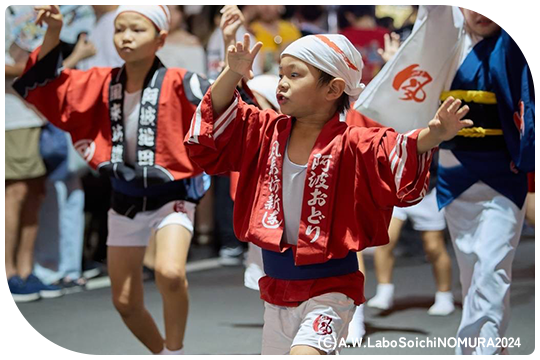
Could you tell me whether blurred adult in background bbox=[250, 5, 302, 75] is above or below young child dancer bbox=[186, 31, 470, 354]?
above

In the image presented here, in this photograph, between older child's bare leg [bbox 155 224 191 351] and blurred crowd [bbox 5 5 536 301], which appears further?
blurred crowd [bbox 5 5 536 301]

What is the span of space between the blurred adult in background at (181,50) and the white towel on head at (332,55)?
1228mm

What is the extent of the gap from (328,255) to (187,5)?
1.48m

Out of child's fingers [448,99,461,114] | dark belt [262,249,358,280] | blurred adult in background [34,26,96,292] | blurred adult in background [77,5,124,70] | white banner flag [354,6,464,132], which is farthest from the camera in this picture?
blurred adult in background [34,26,96,292]

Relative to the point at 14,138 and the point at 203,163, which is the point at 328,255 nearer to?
the point at 203,163

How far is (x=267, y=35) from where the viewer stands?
3.69 m

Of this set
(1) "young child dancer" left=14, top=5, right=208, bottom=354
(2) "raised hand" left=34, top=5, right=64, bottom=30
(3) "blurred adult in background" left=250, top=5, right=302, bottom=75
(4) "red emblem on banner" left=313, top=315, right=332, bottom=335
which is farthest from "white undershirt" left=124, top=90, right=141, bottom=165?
(4) "red emblem on banner" left=313, top=315, right=332, bottom=335

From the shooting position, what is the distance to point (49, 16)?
3.07 m

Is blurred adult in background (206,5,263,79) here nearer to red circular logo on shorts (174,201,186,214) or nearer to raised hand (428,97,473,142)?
red circular logo on shorts (174,201,186,214)

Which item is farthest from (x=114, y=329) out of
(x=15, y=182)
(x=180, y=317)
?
(x=15, y=182)

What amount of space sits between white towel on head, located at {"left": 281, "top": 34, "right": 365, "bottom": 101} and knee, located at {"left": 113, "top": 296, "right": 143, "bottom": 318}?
1.22 metres

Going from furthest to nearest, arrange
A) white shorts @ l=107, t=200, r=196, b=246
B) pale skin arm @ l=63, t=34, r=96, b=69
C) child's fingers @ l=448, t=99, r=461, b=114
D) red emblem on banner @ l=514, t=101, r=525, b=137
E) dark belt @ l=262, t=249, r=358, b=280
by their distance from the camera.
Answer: pale skin arm @ l=63, t=34, r=96, b=69
white shorts @ l=107, t=200, r=196, b=246
red emblem on banner @ l=514, t=101, r=525, b=137
dark belt @ l=262, t=249, r=358, b=280
child's fingers @ l=448, t=99, r=461, b=114

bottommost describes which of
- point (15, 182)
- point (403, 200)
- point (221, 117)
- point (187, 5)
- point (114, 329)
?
point (114, 329)

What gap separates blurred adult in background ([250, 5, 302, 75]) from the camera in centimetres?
356
